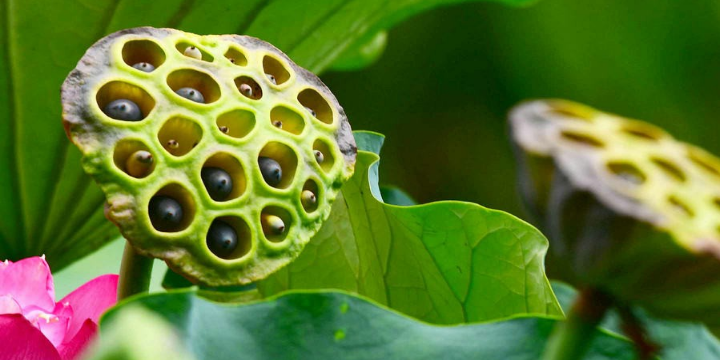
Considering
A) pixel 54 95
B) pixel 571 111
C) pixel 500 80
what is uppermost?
pixel 571 111

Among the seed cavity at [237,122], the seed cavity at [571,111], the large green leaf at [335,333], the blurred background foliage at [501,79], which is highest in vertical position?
the seed cavity at [571,111]

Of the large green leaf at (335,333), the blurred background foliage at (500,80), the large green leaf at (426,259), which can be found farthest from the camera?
the blurred background foliage at (500,80)

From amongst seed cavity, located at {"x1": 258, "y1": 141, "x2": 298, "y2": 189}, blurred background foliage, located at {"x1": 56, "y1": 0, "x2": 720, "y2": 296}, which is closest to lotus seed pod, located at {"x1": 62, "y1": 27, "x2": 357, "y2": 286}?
seed cavity, located at {"x1": 258, "y1": 141, "x2": 298, "y2": 189}

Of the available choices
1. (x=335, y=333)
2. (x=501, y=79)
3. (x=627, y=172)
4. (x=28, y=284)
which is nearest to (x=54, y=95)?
(x=28, y=284)

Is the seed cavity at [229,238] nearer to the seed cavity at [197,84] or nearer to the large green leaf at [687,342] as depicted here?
the seed cavity at [197,84]

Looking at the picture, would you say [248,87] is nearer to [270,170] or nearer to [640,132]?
[270,170]

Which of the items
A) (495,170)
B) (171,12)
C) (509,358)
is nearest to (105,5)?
(171,12)

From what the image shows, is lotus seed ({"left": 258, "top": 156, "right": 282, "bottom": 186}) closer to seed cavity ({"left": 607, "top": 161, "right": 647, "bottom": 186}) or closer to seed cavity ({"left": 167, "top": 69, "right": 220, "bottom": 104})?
seed cavity ({"left": 167, "top": 69, "right": 220, "bottom": 104})

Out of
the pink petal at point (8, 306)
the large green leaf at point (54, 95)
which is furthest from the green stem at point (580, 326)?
the large green leaf at point (54, 95)
